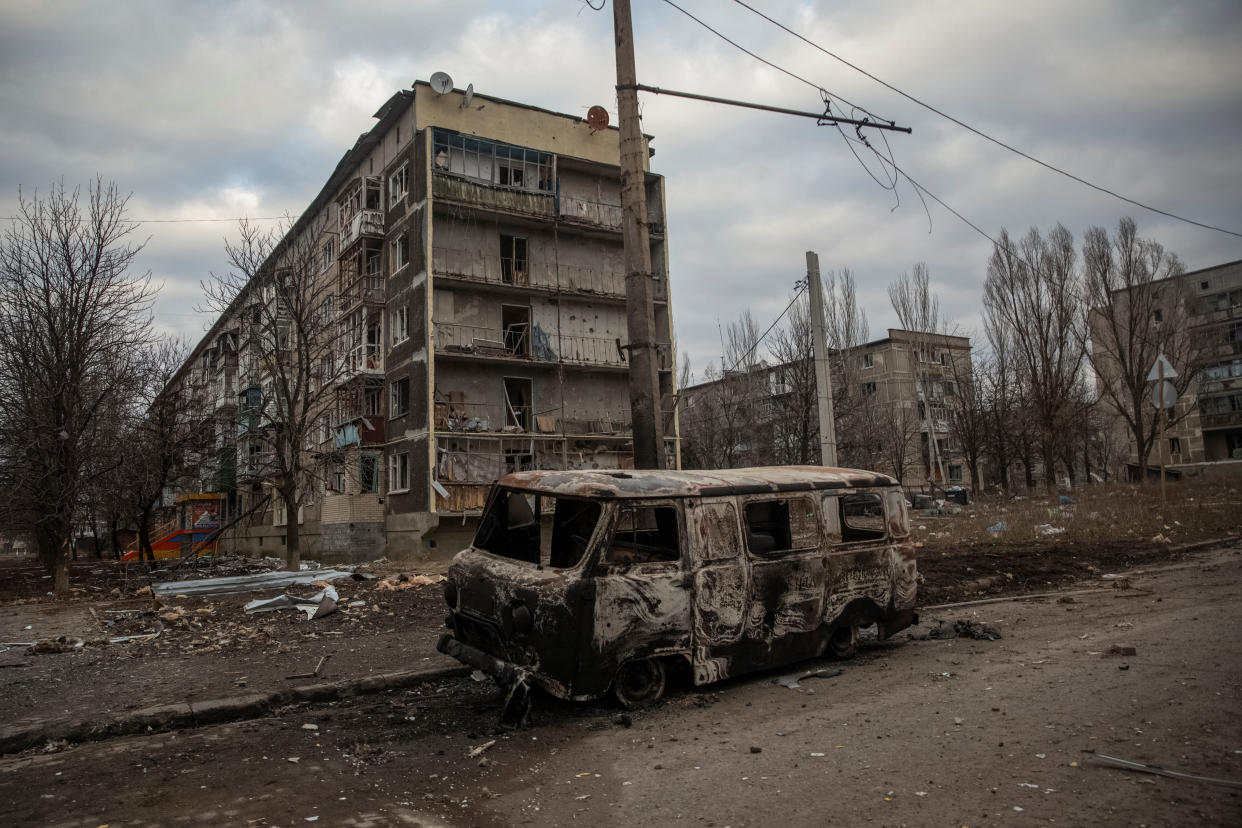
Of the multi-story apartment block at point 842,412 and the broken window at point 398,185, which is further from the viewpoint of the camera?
the multi-story apartment block at point 842,412

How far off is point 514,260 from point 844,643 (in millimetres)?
24892

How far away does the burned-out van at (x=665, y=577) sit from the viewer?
5520mm

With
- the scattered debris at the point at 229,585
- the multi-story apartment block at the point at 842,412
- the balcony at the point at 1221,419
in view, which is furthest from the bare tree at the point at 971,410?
the scattered debris at the point at 229,585

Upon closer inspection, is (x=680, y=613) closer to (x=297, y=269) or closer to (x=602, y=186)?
(x=297, y=269)

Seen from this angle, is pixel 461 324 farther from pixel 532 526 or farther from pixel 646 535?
pixel 646 535

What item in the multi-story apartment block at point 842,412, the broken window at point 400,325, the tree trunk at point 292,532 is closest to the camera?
the tree trunk at point 292,532

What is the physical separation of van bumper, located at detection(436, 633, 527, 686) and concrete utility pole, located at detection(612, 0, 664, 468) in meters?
2.81

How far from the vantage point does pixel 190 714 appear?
5.70 meters

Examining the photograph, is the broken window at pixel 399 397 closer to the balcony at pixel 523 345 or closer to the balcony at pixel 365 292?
the balcony at pixel 523 345

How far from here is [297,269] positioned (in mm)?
20453

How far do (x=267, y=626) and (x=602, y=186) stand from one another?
86.4 feet

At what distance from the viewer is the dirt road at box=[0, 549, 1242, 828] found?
3.77 m

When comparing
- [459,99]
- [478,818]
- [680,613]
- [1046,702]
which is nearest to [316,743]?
[478,818]

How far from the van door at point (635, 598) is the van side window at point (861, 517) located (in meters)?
1.90
